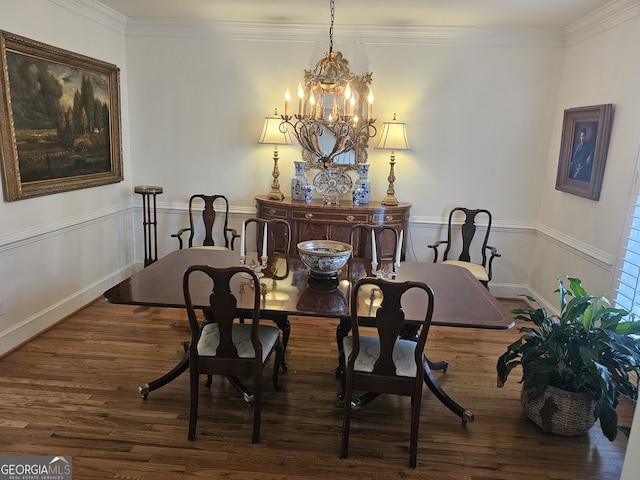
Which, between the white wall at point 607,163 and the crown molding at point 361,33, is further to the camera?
the crown molding at point 361,33

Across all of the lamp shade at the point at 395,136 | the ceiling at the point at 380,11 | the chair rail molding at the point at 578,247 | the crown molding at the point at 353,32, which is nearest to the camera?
the chair rail molding at the point at 578,247

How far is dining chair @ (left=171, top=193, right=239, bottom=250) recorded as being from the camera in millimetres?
4402

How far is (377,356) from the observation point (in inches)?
89.6

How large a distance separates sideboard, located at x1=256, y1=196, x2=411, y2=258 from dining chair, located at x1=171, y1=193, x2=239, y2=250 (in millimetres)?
614

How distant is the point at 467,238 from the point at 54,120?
374 cm

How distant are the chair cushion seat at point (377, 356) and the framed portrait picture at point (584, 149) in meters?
2.13

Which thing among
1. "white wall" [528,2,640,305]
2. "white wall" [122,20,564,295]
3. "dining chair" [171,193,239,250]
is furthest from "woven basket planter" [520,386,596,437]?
"dining chair" [171,193,239,250]

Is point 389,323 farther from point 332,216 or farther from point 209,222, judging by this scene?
point 209,222

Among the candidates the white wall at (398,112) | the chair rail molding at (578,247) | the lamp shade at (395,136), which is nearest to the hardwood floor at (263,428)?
the chair rail molding at (578,247)

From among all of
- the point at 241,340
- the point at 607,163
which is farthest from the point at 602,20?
the point at 241,340

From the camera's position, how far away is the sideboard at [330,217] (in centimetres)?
404

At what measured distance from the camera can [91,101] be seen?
382 cm

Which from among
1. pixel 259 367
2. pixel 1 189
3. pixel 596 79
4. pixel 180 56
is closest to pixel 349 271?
pixel 259 367

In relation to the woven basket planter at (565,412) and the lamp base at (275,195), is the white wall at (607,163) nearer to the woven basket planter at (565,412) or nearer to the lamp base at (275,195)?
the woven basket planter at (565,412)
